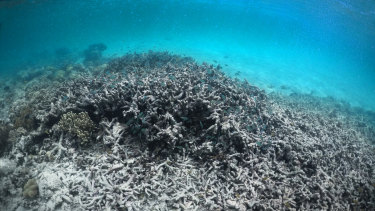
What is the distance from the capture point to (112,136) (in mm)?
5363

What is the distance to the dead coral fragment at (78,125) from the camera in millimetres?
5430

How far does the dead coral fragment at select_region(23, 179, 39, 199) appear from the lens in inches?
183

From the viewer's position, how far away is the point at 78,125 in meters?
5.50

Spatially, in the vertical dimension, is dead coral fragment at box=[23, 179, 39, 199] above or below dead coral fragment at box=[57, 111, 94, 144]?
below

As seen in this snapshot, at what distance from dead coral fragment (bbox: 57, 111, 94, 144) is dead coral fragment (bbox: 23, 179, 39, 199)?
1466 mm

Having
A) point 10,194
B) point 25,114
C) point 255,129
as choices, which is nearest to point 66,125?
point 10,194

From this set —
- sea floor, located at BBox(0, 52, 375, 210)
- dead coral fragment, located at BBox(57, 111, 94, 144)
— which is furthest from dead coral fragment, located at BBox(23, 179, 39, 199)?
dead coral fragment, located at BBox(57, 111, 94, 144)

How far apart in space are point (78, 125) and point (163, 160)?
276 cm

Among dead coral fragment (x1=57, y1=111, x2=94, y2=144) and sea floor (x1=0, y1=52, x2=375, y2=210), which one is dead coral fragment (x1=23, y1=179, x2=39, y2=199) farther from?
dead coral fragment (x1=57, y1=111, x2=94, y2=144)

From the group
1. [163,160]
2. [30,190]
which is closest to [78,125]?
[30,190]

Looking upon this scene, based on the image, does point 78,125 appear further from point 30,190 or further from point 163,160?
point 163,160

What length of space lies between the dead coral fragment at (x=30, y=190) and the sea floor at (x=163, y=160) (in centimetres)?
2

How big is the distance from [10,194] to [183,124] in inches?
193

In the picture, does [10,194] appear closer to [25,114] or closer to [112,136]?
[112,136]
